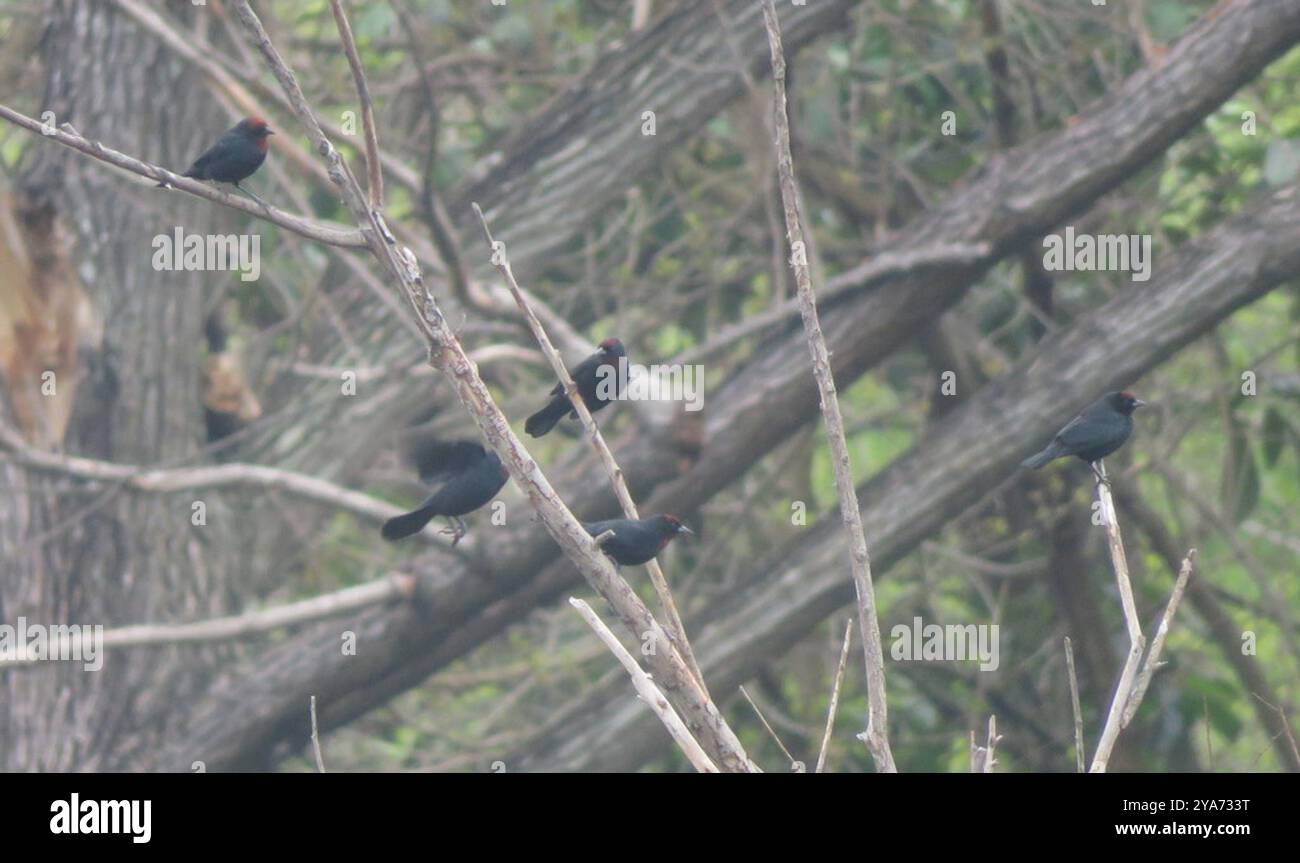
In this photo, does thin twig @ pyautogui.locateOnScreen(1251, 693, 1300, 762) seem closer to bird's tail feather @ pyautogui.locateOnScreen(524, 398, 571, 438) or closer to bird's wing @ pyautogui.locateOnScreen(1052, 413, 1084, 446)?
bird's wing @ pyautogui.locateOnScreen(1052, 413, 1084, 446)

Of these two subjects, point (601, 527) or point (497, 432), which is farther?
point (601, 527)

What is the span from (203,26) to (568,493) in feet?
8.18

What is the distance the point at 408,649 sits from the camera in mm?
6051

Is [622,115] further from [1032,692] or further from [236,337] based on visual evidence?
[1032,692]

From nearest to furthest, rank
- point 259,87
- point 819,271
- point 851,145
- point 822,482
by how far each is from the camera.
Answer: point 259,87
point 819,271
point 851,145
point 822,482

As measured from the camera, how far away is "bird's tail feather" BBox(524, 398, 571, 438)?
3.56 metres

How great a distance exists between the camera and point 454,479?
333 centimetres

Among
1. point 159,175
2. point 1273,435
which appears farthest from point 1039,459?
point 1273,435

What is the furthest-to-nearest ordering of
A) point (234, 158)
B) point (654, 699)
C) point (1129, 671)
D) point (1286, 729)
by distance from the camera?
point (234, 158) < point (1286, 729) < point (1129, 671) < point (654, 699)

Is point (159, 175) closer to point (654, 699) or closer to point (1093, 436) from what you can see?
point (654, 699)

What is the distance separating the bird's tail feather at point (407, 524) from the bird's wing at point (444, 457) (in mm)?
79

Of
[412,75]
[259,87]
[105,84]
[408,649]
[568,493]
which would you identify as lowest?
[408,649]

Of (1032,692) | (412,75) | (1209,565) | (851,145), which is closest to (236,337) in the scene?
(412,75)

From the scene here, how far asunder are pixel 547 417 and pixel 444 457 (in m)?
0.39
